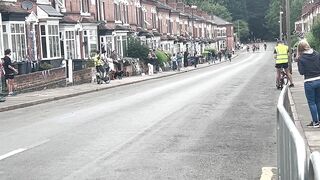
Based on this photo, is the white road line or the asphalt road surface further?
the white road line

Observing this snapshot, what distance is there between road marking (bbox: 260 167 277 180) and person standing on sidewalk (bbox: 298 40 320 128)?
3643 mm

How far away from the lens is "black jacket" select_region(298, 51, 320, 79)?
1117cm

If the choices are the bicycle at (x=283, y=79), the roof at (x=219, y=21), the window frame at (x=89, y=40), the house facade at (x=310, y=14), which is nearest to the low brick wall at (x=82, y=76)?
the window frame at (x=89, y=40)

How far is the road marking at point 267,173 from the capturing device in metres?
7.41

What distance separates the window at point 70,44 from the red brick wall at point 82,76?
4.44 m

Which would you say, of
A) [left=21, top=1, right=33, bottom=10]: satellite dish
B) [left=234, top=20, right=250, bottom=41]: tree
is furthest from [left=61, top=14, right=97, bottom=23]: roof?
[left=234, top=20, right=250, bottom=41]: tree

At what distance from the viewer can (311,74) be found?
1120cm

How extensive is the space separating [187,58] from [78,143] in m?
60.3

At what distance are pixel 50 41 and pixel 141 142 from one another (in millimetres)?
25388

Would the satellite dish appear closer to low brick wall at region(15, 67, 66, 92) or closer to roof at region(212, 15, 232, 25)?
low brick wall at region(15, 67, 66, 92)

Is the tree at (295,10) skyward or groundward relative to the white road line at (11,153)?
skyward

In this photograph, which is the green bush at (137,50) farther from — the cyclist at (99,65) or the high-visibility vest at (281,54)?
the high-visibility vest at (281,54)

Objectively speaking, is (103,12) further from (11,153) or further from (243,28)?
(243,28)

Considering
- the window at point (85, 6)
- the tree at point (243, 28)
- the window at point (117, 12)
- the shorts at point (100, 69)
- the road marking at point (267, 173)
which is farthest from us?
the tree at point (243, 28)
